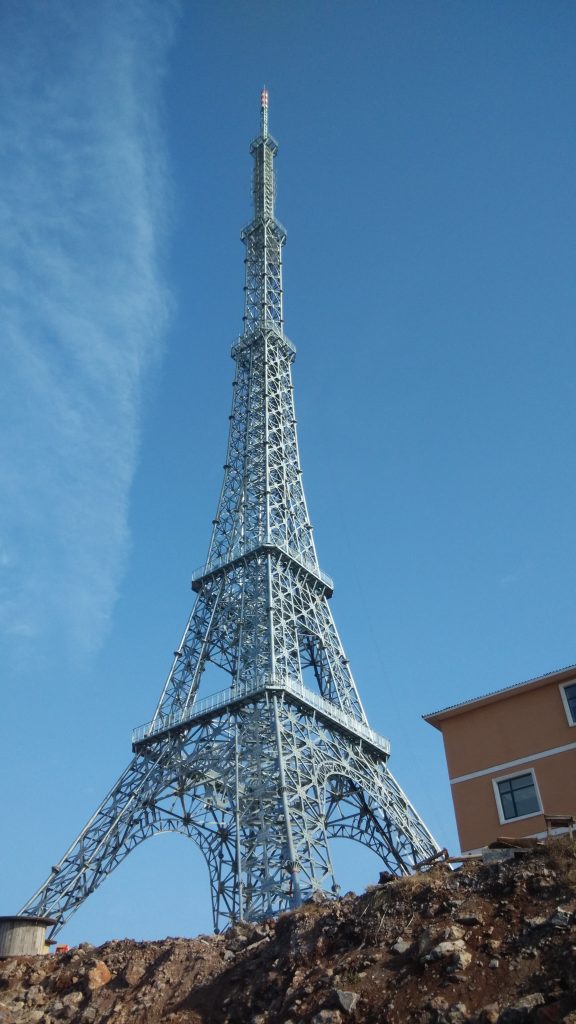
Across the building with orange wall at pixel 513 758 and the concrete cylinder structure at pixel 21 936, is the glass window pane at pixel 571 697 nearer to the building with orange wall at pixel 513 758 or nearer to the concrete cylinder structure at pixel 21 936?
the building with orange wall at pixel 513 758

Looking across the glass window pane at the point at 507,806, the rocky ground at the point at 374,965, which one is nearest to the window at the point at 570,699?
the glass window pane at the point at 507,806

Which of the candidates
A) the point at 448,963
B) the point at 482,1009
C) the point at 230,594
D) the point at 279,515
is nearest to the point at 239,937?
the point at 448,963

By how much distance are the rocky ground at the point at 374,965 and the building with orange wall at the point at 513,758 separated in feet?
20.1

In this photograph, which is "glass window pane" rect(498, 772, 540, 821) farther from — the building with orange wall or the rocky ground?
the rocky ground

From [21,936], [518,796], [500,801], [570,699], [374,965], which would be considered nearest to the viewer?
[374,965]

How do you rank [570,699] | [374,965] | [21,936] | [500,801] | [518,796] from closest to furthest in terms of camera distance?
[374,965] < [518,796] < [500,801] < [570,699] < [21,936]

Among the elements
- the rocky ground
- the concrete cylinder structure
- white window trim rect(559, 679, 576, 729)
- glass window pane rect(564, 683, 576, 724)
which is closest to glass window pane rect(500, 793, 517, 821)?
white window trim rect(559, 679, 576, 729)

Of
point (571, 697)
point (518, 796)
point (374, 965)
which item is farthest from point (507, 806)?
point (374, 965)

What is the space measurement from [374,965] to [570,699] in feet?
37.8

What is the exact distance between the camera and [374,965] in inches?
689

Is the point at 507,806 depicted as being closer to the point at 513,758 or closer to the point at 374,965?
the point at 513,758

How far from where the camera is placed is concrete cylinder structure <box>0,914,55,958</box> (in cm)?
2756

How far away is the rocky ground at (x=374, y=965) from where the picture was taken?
1542 cm

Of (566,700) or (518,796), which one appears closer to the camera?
(518,796)
